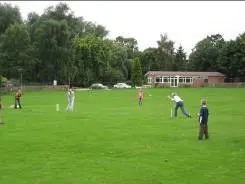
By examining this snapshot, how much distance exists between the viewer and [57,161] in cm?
1514

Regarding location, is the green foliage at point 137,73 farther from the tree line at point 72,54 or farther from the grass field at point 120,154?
the grass field at point 120,154

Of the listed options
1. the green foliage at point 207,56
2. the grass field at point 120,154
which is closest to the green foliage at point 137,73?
the green foliage at point 207,56

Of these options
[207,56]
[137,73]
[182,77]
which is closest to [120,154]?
[137,73]

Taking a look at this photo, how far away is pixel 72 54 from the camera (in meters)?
97.1

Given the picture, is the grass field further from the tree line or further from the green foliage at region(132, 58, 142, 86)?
the green foliage at region(132, 58, 142, 86)

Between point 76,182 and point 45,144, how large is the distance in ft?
21.8

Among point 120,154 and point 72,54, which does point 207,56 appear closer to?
point 72,54

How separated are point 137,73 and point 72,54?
22472 millimetres

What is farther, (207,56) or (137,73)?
(207,56)

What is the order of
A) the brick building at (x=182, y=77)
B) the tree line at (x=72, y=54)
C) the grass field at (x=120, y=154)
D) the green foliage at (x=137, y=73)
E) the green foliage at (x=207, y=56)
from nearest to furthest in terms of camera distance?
1. the grass field at (x=120, y=154)
2. the tree line at (x=72, y=54)
3. the green foliage at (x=137, y=73)
4. the brick building at (x=182, y=77)
5. the green foliage at (x=207, y=56)

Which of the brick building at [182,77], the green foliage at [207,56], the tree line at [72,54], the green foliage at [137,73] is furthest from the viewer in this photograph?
the green foliage at [207,56]

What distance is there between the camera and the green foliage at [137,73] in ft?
371

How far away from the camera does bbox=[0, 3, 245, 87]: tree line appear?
9419cm

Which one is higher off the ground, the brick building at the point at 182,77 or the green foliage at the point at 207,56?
the green foliage at the point at 207,56
